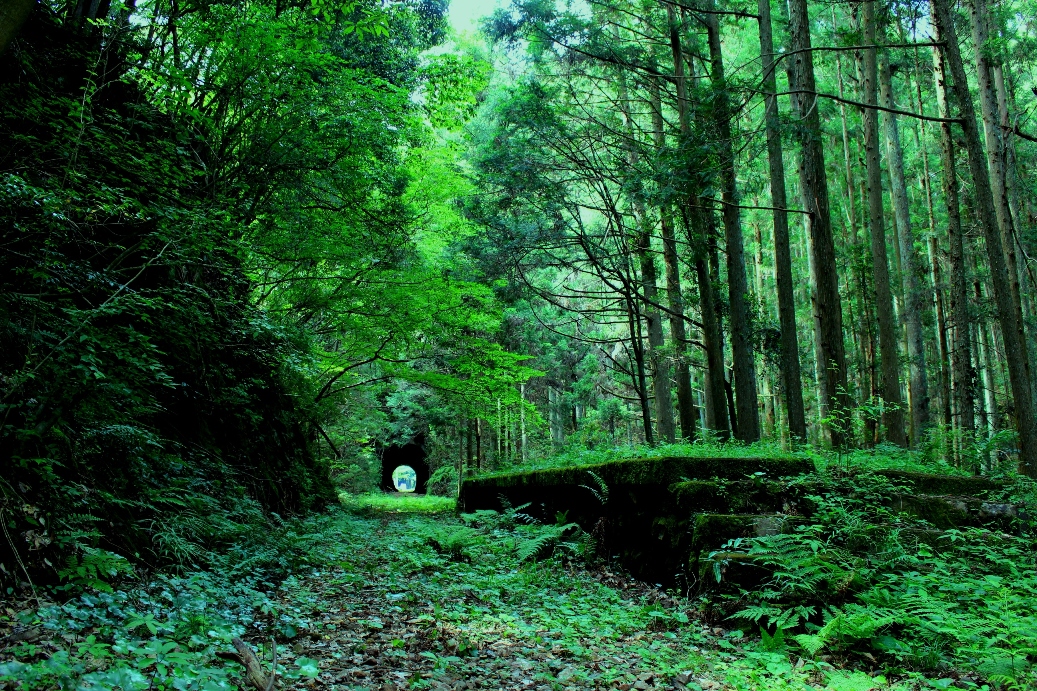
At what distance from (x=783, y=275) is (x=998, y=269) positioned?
293 centimetres

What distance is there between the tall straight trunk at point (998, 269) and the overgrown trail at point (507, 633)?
5708 mm

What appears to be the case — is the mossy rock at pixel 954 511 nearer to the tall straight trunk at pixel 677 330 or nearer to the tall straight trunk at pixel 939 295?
the tall straight trunk at pixel 677 330

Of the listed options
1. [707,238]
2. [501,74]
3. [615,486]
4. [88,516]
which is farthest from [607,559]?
[501,74]

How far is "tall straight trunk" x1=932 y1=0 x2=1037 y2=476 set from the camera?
7484mm

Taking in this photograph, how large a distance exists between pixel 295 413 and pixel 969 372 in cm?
1299

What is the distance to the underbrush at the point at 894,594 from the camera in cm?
316

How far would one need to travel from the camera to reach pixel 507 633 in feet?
12.7

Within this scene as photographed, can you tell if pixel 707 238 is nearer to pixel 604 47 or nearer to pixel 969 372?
pixel 604 47

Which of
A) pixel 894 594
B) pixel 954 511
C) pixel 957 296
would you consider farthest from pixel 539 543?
pixel 957 296

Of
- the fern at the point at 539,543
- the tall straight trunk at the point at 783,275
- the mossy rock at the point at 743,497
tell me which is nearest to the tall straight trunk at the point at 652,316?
the tall straight trunk at the point at 783,275

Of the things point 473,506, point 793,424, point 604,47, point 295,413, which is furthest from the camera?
point 473,506

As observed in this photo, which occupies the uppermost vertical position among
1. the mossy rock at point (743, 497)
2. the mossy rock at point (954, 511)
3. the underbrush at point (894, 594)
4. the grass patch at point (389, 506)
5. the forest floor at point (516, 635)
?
the mossy rock at point (743, 497)

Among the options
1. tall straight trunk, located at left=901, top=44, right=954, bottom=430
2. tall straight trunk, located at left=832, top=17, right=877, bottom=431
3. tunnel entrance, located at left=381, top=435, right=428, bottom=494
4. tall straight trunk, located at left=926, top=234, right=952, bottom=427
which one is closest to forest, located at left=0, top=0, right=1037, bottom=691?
tall straight trunk, located at left=926, top=234, right=952, bottom=427

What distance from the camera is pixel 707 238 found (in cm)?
1200
